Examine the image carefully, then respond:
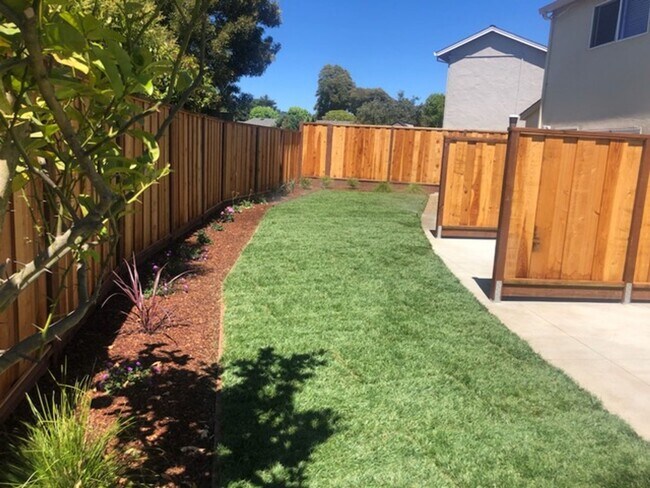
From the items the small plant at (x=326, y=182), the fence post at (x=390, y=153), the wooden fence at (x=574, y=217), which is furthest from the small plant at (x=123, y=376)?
the fence post at (x=390, y=153)

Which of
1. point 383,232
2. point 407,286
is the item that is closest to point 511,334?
point 407,286

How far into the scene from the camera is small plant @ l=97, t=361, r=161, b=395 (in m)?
3.77

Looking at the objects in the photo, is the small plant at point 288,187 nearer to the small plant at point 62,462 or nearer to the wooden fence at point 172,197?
the wooden fence at point 172,197

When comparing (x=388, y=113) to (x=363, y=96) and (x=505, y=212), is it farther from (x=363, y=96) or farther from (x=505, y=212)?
(x=505, y=212)

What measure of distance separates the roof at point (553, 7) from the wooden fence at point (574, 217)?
911 cm

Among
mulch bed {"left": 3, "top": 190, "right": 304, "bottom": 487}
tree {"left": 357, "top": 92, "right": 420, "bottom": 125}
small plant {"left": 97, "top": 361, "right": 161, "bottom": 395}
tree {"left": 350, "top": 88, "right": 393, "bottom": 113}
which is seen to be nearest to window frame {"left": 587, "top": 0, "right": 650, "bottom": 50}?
mulch bed {"left": 3, "top": 190, "right": 304, "bottom": 487}

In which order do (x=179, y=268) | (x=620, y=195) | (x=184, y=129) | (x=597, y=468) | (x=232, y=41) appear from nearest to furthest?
(x=597, y=468) → (x=620, y=195) → (x=179, y=268) → (x=184, y=129) → (x=232, y=41)

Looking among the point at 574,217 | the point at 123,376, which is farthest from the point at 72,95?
the point at 574,217

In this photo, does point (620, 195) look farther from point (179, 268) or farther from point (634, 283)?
point (179, 268)

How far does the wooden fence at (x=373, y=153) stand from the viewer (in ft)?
63.8

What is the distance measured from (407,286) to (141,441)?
4.06 m

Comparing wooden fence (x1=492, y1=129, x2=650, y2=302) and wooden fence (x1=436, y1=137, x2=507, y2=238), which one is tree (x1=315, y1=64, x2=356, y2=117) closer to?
wooden fence (x1=436, y1=137, x2=507, y2=238)

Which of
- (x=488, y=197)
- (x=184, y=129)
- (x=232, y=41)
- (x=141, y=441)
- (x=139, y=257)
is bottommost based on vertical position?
(x=141, y=441)

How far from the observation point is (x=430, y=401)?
3828mm
